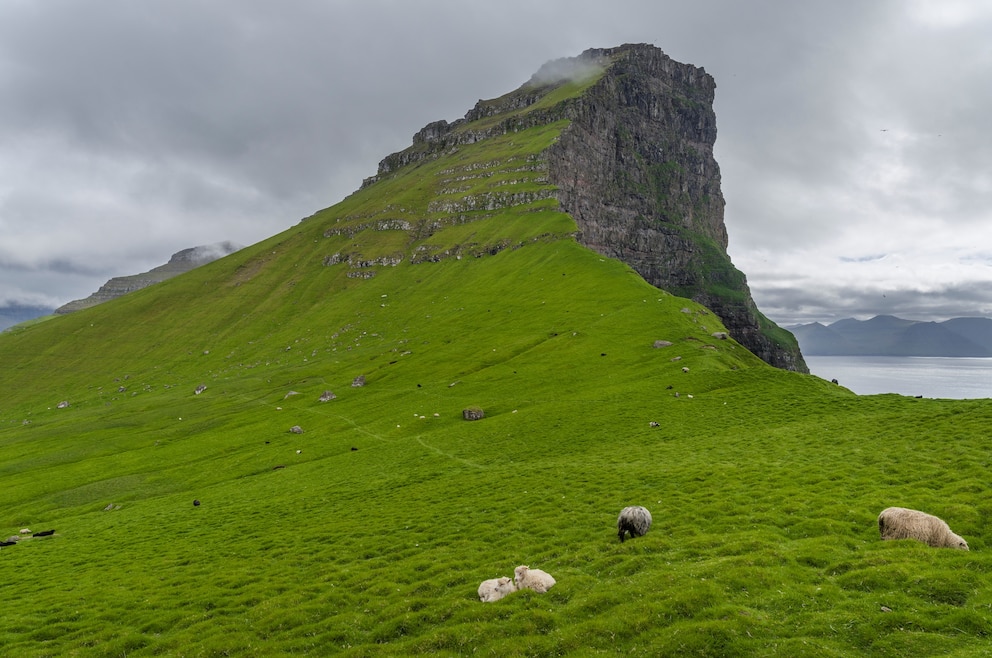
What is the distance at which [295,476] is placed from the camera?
62312 mm

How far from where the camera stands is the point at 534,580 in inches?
861

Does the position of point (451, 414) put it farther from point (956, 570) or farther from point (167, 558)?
point (956, 570)

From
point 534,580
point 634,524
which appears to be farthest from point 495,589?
point 634,524

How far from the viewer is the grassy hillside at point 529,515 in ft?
58.7

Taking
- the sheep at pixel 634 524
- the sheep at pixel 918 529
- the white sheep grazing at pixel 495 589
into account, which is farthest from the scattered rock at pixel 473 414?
the sheep at pixel 918 529

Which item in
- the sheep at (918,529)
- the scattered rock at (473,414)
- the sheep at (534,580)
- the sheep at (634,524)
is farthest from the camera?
the scattered rock at (473,414)

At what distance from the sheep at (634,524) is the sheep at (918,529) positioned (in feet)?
37.0

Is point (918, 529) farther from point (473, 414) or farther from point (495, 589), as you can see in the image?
point (473, 414)

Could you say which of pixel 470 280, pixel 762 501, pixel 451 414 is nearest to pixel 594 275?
pixel 470 280

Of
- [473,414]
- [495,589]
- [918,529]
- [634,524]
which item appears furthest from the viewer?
[473,414]

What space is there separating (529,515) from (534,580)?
43.7ft

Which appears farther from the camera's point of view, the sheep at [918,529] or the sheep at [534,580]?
the sheep at [534,580]

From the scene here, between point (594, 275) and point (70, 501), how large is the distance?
430 feet

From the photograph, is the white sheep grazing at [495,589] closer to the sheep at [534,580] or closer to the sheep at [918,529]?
the sheep at [534,580]
